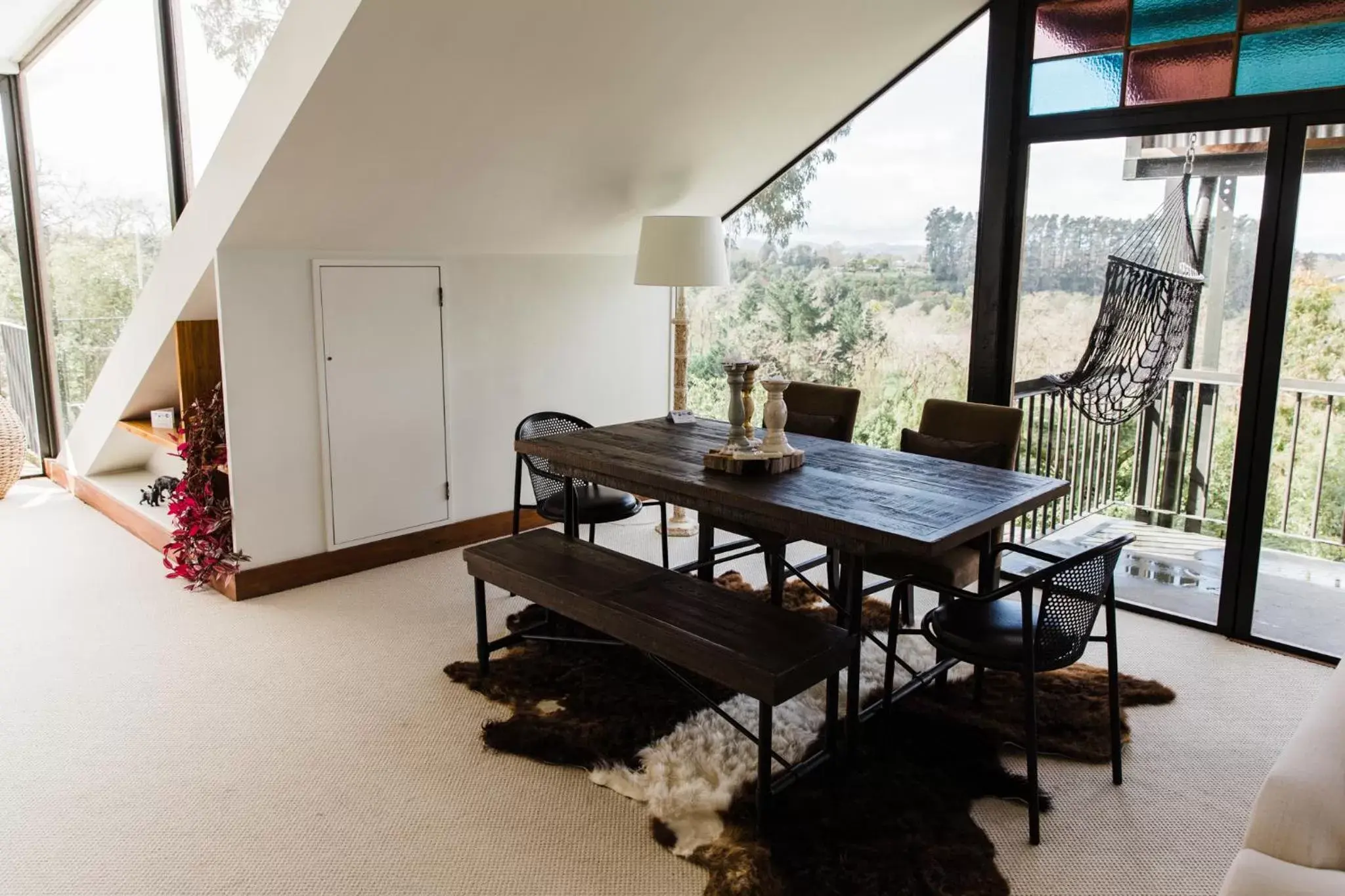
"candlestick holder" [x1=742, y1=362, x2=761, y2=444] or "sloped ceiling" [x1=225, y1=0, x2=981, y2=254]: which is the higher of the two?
"sloped ceiling" [x1=225, y1=0, x2=981, y2=254]

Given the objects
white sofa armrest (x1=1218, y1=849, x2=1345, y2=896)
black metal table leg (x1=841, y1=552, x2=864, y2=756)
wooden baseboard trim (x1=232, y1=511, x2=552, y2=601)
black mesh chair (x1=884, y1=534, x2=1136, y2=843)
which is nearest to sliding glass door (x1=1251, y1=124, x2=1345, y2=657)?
black mesh chair (x1=884, y1=534, x2=1136, y2=843)

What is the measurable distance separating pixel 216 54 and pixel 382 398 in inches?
72.9

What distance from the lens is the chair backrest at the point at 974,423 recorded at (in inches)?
131

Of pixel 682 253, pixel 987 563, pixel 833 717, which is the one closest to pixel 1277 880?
pixel 833 717

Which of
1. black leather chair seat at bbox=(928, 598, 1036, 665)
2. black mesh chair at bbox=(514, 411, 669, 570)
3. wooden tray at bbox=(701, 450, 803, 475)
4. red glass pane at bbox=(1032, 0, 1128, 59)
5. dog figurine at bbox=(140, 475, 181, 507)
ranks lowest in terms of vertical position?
dog figurine at bbox=(140, 475, 181, 507)

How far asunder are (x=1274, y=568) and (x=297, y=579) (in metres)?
3.97

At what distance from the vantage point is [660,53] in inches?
138

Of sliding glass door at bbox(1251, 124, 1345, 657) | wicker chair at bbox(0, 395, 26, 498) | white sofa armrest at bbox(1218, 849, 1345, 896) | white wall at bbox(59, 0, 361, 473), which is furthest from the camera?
wicker chair at bbox(0, 395, 26, 498)

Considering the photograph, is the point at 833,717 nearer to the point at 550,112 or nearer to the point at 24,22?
the point at 550,112

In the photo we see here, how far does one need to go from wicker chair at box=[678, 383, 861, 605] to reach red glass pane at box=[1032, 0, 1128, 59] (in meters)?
1.58

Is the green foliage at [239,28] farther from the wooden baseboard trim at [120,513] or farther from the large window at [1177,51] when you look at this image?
the large window at [1177,51]

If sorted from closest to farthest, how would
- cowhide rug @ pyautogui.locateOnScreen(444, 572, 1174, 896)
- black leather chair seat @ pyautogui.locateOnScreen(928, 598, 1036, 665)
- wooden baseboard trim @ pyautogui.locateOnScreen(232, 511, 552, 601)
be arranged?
cowhide rug @ pyautogui.locateOnScreen(444, 572, 1174, 896) → black leather chair seat @ pyautogui.locateOnScreen(928, 598, 1036, 665) → wooden baseboard trim @ pyautogui.locateOnScreen(232, 511, 552, 601)

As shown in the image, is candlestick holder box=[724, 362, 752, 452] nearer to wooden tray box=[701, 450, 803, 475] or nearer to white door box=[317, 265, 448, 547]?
wooden tray box=[701, 450, 803, 475]

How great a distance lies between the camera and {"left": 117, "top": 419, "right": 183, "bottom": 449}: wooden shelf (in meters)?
4.68
